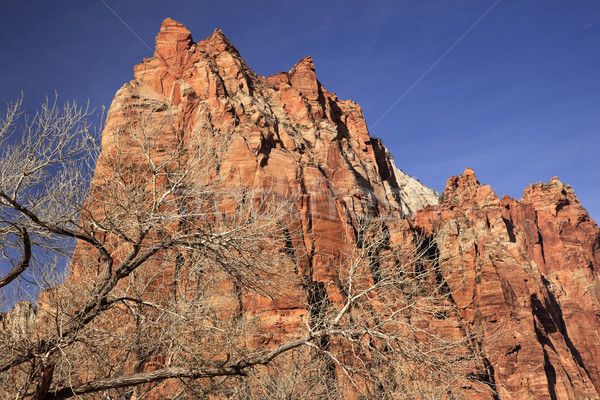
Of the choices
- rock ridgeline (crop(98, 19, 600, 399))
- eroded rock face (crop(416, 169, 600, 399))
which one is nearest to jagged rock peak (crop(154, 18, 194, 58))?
rock ridgeline (crop(98, 19, 600, 399))

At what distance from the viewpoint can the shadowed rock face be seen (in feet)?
148

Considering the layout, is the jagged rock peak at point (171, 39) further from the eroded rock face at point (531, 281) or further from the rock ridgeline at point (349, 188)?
the eroded rock face at point (531, 281)

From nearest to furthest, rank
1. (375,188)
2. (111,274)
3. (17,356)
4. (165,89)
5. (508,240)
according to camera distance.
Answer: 1. (17,356)
2. (111,274)
3. (165,89)
4. (375,188)
5. (508,240)

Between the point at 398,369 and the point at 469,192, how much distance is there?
282ft

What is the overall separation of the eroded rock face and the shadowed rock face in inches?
9.2

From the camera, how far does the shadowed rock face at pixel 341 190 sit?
45.2 metres

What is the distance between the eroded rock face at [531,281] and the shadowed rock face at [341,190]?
0.76ft

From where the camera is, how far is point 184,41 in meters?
55.8

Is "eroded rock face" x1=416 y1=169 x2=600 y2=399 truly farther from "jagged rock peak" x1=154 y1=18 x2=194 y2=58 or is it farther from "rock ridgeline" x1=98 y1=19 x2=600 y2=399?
"jagged rock peak" x1=154 y1=18 x2=194 y2=58

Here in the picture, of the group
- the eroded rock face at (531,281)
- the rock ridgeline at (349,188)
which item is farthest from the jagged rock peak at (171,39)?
the eroded rock face at (531,281)

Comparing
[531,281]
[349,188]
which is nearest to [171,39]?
A: [349,188]

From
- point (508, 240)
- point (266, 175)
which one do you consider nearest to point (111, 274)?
point (266, 175)

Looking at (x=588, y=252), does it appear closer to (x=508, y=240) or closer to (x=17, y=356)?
(x=508, y=240)

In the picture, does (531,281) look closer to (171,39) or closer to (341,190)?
(341,190)
